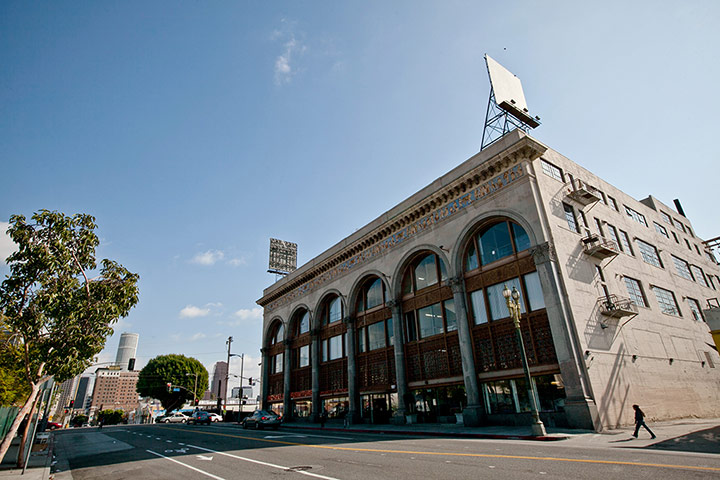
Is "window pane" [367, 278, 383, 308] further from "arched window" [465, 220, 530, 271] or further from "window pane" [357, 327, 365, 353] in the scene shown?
"arched window" [465, 220, 530, 271]

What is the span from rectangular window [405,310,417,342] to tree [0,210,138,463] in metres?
22.1

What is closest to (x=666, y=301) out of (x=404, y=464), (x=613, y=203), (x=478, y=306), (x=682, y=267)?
(x=613, y=203)

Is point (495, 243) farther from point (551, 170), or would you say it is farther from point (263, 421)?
point (263, 421)

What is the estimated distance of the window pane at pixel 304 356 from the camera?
4351 cm

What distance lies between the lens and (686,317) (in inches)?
1225

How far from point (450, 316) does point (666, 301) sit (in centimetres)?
1813

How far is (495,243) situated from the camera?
1014 inches

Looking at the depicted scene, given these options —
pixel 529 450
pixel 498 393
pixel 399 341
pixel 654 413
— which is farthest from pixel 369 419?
pixel 529 450

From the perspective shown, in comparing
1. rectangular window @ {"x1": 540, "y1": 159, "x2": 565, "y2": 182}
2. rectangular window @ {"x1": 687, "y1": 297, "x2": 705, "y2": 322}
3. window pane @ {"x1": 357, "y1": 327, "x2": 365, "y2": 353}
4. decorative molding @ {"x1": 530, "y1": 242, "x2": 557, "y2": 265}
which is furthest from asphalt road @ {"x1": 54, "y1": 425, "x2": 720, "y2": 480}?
rectangular window @ {"x1": 687, "y1": 297, "x2": 705, "y2": 322}

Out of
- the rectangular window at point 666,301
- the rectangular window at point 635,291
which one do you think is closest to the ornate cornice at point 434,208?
the rectangular window at point 635,291

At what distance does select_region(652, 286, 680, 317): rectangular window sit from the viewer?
29625mm

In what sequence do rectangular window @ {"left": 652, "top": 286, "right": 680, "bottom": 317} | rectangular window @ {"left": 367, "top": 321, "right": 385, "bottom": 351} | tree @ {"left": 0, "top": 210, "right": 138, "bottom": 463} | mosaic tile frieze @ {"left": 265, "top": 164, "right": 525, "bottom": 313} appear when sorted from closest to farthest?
tree @ {"left": 0, "top": 210, "right": 138, "bottom": 463}
mosaic tile frieze @ {"left": 265, "top": 164, "right": 525, "bottom": 313}
rectangular window @ {"left": 652, "top": 286, "right": 680, "bottom": 317}
rectangular window @ {"left": 367, "top": 321, "right": 385, "bottom": 351}

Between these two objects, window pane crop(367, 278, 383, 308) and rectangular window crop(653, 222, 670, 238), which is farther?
rectangular window crop(653, 222, 670, 238)

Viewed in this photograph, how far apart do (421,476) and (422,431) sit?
14717 mm
